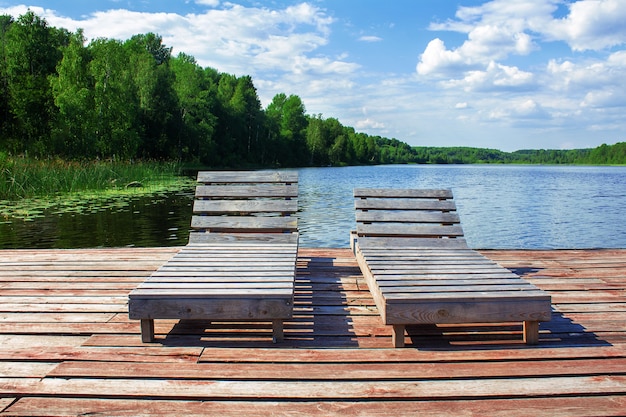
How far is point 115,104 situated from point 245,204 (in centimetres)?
2855

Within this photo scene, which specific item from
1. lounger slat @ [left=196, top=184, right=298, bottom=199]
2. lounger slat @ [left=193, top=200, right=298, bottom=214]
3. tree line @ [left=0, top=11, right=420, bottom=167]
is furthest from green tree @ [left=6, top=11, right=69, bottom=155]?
lounger slat @ [left=193, top=200, right=298, bottom=214]

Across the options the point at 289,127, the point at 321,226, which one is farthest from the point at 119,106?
the point at 289,127

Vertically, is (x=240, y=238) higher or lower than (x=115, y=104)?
lower

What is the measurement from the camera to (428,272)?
3412mm

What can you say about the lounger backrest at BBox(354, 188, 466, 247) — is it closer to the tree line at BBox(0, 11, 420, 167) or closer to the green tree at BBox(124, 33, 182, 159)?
the tree line at BBox(0, 11, 420, 167)

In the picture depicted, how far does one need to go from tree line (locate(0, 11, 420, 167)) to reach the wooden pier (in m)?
25.2

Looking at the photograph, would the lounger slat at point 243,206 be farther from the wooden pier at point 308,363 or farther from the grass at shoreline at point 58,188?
the grass at shoreline at point 58,188

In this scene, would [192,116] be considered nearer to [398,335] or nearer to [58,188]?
[58,188]

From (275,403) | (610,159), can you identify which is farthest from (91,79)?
(610,159)

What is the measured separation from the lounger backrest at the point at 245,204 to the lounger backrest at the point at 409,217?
742mm

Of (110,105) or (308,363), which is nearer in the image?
(308,363)

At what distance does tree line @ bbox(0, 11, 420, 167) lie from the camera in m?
29.4

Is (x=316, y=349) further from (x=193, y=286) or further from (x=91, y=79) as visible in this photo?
(x=91, y=79)

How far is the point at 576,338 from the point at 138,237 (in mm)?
8995
